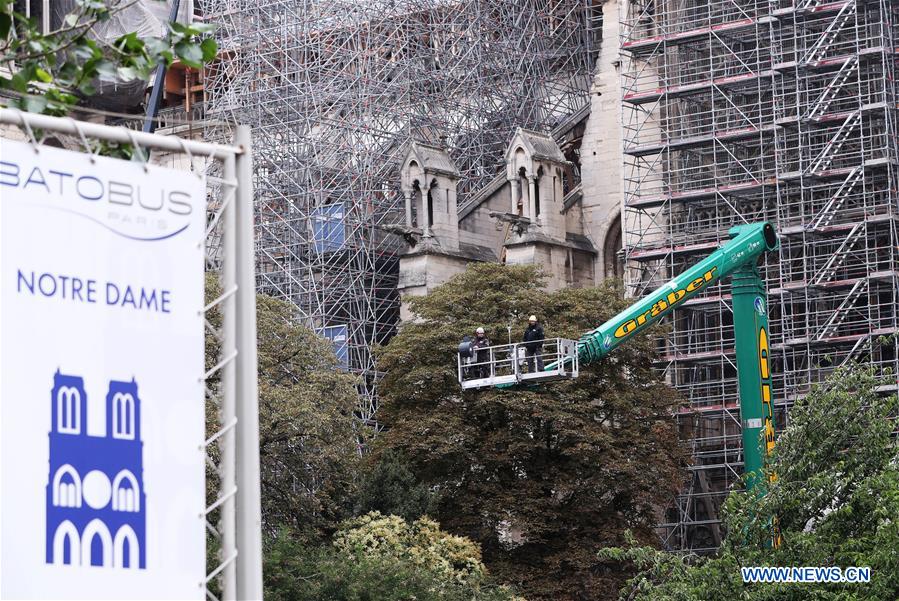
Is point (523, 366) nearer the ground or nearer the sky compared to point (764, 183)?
nearer the ground

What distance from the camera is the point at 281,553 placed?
118 ft

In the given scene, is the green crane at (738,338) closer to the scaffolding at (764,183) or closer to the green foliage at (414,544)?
the green foliage at (414,544)

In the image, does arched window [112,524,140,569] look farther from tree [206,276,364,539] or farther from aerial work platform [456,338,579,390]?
tree [206,276,364,539]

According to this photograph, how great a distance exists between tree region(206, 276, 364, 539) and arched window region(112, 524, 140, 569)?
98.1 ft

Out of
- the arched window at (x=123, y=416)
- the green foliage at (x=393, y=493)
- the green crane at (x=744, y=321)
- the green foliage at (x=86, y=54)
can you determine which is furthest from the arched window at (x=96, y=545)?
the green foliage at (x=393, y=493)

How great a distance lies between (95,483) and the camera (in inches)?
432

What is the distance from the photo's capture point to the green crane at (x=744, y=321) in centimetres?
3897

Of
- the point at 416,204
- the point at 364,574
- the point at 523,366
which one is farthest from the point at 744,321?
the point at 416,204

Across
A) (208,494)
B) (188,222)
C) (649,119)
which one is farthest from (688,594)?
(649,119)

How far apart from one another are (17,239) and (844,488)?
20.3 metres

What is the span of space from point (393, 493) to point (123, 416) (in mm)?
32561

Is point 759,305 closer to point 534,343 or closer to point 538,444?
point 534,343

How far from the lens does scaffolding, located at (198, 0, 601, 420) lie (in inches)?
2287

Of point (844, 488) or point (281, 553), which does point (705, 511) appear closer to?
point (281, 553)
